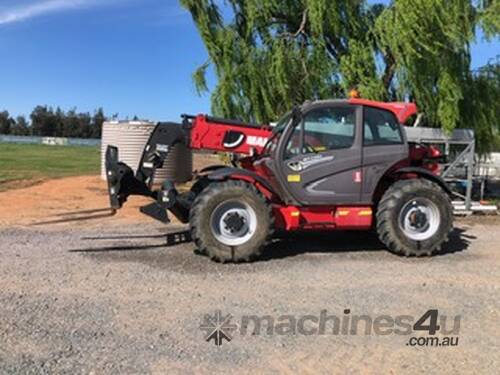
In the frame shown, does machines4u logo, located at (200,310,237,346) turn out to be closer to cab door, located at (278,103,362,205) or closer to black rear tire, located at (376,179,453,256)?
cab door, located at (278,103,362,205)

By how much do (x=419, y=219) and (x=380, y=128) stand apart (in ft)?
4.76

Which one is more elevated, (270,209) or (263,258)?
(270,209)

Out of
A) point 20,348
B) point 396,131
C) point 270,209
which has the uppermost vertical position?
point 396,131

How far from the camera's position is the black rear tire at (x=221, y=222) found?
8.12 metres

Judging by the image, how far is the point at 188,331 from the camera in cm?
541

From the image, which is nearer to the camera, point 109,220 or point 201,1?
point 109,220

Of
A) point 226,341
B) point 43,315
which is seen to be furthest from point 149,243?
point 226,341

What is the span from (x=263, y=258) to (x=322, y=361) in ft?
12.6

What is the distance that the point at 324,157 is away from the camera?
8.54 m

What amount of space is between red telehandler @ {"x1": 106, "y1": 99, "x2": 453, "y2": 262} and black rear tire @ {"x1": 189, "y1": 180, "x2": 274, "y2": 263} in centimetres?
1

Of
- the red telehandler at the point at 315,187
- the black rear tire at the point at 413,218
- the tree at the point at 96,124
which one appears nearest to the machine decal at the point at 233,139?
the red telehandler at the point at 315,187

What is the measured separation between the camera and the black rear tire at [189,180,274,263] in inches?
320

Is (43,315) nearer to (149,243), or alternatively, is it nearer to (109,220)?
(149,243)

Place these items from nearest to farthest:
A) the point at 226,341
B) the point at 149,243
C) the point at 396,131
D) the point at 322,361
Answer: the point at 322,361 → the point at 226,341 → the point at 396,131 → the point at 149,243
